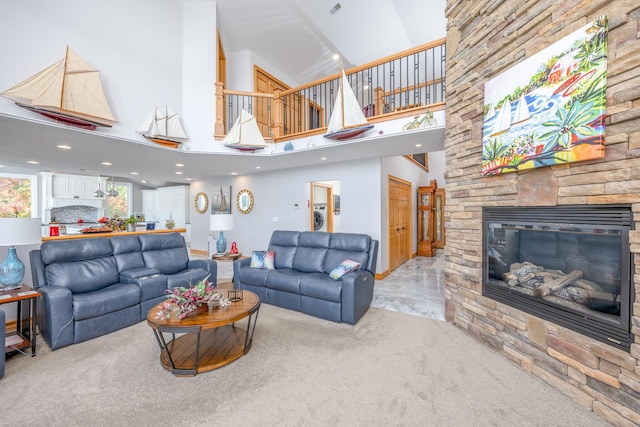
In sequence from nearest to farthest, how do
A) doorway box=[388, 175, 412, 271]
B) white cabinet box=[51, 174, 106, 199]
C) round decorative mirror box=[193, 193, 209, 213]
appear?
doorway box=[388, 175, 412, 271]
white cabinet box=[51, 174, 106, 199]
round decorative mirror box=[193, 193, 209, 213]

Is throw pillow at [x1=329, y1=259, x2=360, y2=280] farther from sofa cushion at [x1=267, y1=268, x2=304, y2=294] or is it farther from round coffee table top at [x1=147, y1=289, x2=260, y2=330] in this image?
round coffee table top at [x1=147, y1=289, x2=260, y2=330]

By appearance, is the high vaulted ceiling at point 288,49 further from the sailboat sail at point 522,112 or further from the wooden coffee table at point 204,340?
the wooden coffee table at point 204,340

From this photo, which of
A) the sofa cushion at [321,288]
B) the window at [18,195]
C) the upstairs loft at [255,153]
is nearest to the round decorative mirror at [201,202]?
the upstairs loft at [255,153]

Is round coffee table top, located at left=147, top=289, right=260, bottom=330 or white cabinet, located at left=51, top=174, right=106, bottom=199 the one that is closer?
round coffee table top, located at left=147, top=289, right=260, bottom=330

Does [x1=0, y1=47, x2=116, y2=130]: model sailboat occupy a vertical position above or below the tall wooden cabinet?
above

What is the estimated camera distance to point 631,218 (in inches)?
59.7

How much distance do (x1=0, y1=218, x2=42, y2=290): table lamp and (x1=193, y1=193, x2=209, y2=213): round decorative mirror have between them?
17.2 ft

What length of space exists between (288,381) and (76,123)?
3.87m

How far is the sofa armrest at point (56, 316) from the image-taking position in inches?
93.7

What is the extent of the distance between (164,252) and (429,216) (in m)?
6.62

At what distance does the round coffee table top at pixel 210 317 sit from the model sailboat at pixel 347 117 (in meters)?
2.59

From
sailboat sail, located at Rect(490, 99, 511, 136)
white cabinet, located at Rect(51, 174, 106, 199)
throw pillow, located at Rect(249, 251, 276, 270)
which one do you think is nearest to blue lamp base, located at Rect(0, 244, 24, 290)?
throw pillow, located at Rect(249, 251, 276, 270)

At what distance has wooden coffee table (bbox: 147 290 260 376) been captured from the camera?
1.99m

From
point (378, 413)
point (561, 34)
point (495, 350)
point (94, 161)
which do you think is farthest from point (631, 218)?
point (94, 161)
